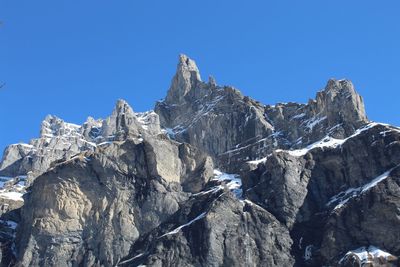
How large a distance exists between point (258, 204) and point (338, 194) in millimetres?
19365

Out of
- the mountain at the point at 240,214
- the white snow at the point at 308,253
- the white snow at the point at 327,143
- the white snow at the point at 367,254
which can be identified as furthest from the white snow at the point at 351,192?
the white snow at the point at 367,254

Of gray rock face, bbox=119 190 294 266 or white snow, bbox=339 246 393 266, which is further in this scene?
gray rock face, bbox=119 190 294 266

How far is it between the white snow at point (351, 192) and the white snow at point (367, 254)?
15.3m

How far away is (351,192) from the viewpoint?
177m

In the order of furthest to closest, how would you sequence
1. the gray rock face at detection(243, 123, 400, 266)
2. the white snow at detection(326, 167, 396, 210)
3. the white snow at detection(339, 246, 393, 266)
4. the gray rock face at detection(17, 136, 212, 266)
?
1. the gray rock face at detection(17, 136, 212, 266)
2. the white snow at detection(326, 167, 396, 210)
3. the gray rock face at detection(243, 123, 400, 266)
4. the white snow at detection(339, 246, 393, 266)

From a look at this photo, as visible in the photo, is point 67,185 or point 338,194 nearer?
point 338,194

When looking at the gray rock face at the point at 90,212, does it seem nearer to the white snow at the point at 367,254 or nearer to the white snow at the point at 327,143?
the white snow at the point at 327,143

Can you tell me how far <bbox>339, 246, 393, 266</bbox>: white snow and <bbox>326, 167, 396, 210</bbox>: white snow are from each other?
50.1 feet

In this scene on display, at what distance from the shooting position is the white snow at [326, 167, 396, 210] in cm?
17062

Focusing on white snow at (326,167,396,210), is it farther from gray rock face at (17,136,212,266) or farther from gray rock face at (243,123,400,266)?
gray rock face at (17,136,212,266)

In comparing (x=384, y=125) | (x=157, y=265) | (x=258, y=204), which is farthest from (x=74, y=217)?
(x=384, y=125)

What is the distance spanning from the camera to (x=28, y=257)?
185125 mm

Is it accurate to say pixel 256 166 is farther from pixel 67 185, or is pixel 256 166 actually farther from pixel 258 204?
pixel 67 185

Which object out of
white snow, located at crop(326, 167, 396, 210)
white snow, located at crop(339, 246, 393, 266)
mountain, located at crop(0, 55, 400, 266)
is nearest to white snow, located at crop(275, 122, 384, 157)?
mountain, located at crop(0, 55, 400, 266)
